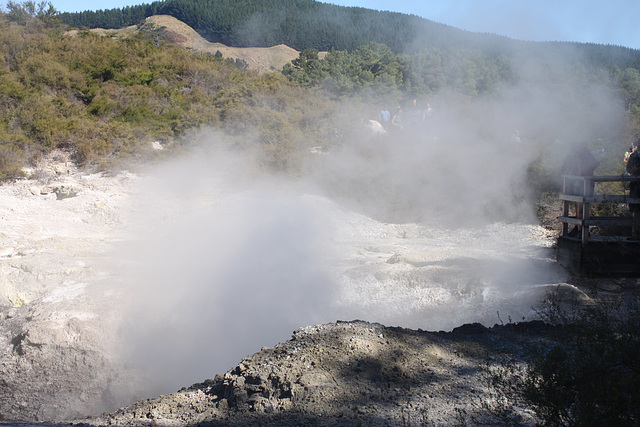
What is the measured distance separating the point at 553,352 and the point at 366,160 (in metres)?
8.10

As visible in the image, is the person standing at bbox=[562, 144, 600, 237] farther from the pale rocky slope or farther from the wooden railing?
the pale rocky slope

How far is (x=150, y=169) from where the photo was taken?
396 inches

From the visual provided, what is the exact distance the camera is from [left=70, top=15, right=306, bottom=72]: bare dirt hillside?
125 ft

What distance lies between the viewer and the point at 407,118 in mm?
11719

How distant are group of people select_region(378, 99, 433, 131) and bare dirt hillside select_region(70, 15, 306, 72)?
1042 inches

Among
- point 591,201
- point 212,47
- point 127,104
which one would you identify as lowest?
point 591,201

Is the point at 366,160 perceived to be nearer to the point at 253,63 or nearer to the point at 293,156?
the point at 293,156

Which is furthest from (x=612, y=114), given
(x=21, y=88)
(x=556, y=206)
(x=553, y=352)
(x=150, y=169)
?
(x=21, y=88)

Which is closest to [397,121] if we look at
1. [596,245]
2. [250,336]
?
[596,245]

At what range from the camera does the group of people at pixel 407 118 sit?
11.2 meters

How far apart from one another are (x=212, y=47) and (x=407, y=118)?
3295cm

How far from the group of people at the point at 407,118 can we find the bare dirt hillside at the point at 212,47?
26466 millimetres

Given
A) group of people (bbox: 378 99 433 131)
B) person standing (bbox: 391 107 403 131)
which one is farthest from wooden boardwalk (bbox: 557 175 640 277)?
person standing (bbox: 391 107 403 131)

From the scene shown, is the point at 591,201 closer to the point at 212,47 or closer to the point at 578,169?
the point at 578,169
